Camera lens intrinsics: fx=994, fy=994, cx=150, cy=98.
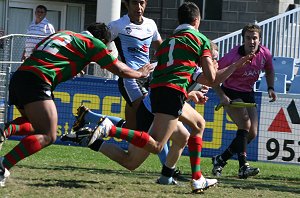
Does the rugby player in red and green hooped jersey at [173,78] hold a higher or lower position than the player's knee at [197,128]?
higher

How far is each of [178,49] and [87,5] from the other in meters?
15.9

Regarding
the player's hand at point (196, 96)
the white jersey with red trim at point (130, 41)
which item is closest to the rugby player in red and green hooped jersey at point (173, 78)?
the player's hand at point (196, 96)

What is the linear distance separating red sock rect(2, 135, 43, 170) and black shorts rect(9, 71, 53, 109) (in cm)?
37

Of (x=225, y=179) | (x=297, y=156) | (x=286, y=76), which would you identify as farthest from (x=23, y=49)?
(x=225, y=179)

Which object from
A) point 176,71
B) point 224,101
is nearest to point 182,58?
point 176,71

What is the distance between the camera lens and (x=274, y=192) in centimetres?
1089

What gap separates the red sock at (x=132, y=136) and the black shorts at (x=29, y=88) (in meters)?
0.71

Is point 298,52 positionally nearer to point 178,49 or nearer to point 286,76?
point 286,76

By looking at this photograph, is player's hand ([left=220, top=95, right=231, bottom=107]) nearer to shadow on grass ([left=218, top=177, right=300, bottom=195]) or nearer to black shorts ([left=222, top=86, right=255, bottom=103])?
black shorts ([left=222, top=86, right=255, bottom=103])

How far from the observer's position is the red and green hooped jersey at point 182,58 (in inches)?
386

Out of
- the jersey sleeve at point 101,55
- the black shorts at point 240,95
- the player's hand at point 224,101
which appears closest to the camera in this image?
the jersey sleeve at point 101,55

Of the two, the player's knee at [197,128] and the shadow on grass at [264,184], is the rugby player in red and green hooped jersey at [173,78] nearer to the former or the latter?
the player's knee at [197,128]

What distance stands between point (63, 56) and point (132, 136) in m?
1.02

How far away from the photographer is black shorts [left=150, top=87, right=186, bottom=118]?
9.77 m
